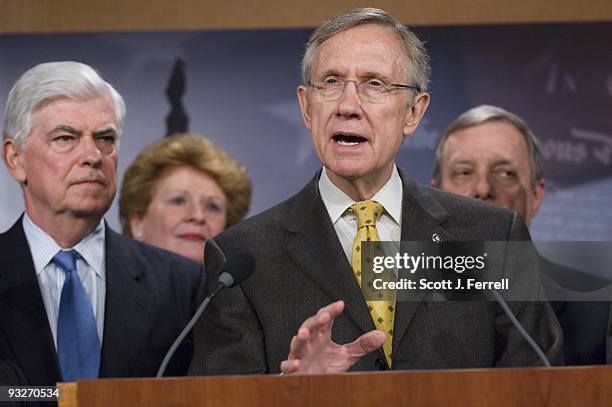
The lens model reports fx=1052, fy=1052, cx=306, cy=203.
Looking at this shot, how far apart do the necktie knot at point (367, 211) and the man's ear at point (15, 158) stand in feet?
3.92

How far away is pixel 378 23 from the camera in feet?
9.04

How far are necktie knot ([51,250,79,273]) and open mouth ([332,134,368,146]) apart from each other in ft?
3.33

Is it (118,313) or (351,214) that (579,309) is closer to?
(351,214)

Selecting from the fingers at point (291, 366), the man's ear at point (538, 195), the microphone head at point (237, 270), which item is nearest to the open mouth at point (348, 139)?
the microphone head at point (237, 270)

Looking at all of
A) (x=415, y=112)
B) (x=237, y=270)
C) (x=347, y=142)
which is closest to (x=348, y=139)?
(x=347, y=142)

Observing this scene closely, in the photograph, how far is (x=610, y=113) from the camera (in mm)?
3799

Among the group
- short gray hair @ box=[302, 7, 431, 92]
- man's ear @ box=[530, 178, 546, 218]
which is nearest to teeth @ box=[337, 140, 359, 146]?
short gray hair @ box=[302, 7, 431, 92]

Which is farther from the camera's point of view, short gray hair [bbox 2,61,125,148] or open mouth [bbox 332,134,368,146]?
short gray hair [bbox 2,61,125,148]

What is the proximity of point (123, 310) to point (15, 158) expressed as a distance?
2.04ft

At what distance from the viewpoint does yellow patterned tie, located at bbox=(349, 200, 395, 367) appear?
2.61 meters

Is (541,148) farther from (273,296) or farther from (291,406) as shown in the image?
(291,406)

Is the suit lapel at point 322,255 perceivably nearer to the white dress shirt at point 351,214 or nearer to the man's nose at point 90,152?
the white dress shirt at point 351,214

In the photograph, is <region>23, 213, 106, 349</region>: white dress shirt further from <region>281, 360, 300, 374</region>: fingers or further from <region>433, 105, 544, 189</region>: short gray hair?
<region>433, 105, 544, 189</region>: short gray hair

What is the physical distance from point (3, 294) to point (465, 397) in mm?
1713
